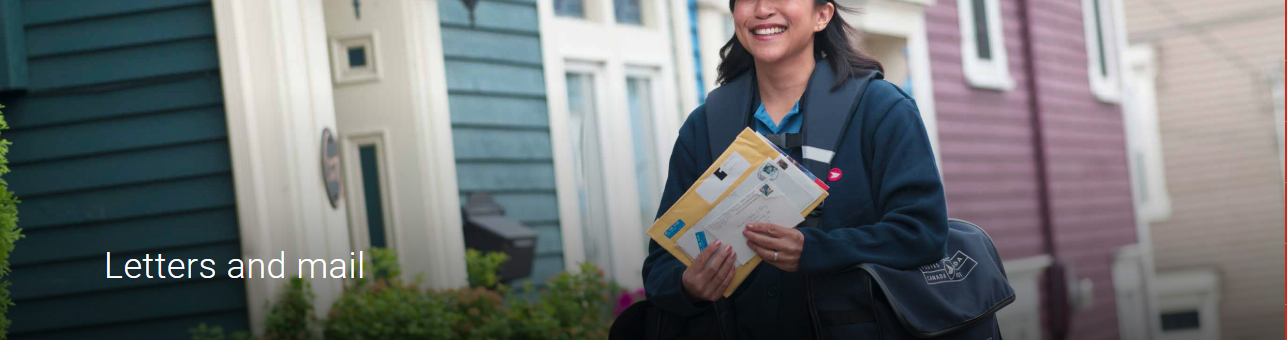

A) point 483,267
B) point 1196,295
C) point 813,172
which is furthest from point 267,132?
point 1196,295

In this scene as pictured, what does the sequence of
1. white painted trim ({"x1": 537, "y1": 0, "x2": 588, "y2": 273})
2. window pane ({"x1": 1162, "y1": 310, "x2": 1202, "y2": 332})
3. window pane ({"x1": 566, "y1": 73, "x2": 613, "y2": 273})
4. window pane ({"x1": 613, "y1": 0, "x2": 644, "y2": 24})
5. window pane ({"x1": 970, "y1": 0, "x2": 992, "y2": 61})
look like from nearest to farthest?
white painted trim ({"x1": 537, "y1": 0, "x2": 588, "y2": 273}) → window pane ({"x1": 566, "y1": 73, "x2": 613, "y2": 273}) → window pane ({"x1": 613, "y1": 0, "x2": 644, "y2": 24}) → window pane ({"x1": 970, "y1": 0, "x2": 992, "y2": 61}) → window pane ({"x1": 1162, "y1": 310, "x2": 1202, "y2": 332})

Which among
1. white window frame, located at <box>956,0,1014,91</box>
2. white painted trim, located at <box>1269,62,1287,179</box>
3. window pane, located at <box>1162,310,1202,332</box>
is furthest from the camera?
window pane, located at <box>1162,310,1202,332</box>

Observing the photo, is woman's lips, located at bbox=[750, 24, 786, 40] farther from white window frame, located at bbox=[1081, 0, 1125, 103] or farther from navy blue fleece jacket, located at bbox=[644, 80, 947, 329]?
white window frame, located at bbox=[1081, 0, 1125, 103]

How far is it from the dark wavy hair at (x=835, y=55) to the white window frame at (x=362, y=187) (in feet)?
10.2

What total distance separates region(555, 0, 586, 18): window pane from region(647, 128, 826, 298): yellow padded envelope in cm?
380

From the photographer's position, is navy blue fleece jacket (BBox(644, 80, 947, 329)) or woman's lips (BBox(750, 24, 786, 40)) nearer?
navy blue fleece jacket (BBox(644, 80, 947, 329))

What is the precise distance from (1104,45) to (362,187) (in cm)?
843

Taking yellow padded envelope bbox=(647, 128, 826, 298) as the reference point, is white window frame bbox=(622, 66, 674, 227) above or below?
above

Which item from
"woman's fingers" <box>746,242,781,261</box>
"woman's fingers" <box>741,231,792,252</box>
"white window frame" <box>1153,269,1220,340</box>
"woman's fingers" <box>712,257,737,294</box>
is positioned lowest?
"white window frame" <box>1153,269,1220,340</box>

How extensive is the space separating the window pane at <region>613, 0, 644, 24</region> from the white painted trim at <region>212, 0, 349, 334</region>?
6.69 feet

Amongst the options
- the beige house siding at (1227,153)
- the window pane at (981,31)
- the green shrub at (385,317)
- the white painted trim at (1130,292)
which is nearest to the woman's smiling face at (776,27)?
the green shrub at (385,317)

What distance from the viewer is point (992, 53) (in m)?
9.79

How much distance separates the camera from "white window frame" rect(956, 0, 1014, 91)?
9469mm

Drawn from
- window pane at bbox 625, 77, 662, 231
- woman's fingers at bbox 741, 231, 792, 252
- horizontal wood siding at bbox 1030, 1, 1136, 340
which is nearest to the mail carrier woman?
woman's fingers at bbox 741, 231, 792, 252
